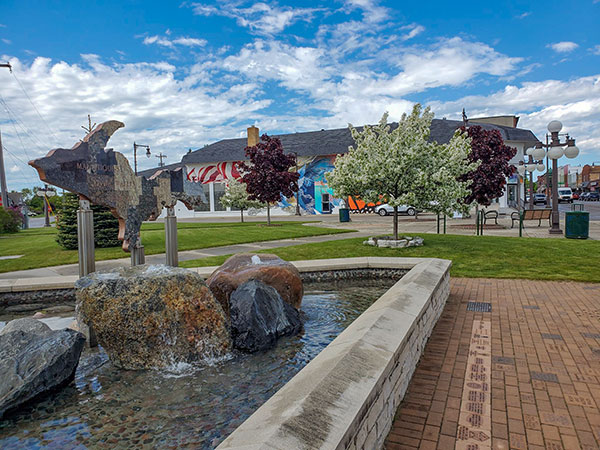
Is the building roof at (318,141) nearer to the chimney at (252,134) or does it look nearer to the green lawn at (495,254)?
the chimney at (252,134)

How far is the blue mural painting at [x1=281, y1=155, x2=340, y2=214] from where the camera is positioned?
45981 mm

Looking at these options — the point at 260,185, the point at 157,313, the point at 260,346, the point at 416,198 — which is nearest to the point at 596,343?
the point at 260,346

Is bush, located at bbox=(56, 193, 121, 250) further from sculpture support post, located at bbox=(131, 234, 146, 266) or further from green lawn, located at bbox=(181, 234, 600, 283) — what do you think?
sculpture support post, located at bbox=(131, 234, 146, 266)

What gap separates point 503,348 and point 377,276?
4.45m

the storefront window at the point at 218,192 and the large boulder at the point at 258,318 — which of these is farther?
the storefront window at the point at 218,192

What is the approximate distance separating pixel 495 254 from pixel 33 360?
1069cm

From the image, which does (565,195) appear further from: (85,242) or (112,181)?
(85,242)

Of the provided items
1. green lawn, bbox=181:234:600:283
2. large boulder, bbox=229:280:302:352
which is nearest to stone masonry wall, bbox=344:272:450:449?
large boulder, bbox=229:280:302:352

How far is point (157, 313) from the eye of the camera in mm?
4996

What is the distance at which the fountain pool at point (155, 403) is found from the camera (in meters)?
3.50

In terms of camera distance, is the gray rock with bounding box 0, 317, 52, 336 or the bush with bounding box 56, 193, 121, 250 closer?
the gray rock with bounding box 0, 317, 52, 336

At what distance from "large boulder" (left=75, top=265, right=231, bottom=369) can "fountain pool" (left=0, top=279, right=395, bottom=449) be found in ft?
0.62

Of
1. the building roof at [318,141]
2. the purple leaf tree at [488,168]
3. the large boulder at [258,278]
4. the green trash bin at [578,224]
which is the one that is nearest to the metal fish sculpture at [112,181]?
the large boulder at [258,278]

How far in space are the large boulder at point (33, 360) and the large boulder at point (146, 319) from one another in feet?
1.14
